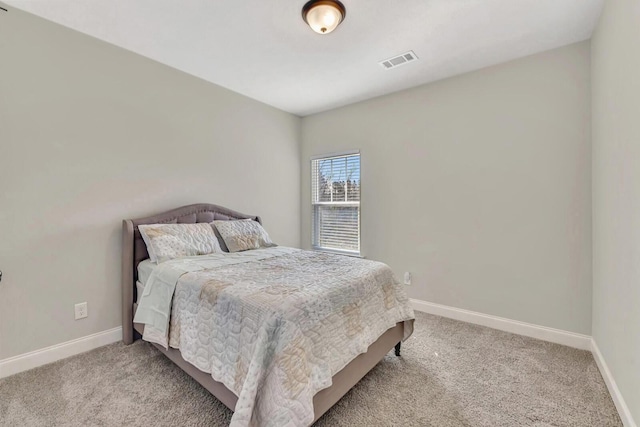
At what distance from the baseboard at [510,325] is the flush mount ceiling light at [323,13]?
110 inches

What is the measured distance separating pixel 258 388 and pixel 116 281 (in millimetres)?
1923

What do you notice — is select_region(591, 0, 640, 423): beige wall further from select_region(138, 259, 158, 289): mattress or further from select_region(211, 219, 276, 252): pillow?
select_region(138, 259, 158, 289): mattress

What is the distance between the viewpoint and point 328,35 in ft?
7.38

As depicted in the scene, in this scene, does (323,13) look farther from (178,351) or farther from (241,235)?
(178,351)

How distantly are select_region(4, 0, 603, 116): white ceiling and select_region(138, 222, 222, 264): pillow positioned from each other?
1.57 m

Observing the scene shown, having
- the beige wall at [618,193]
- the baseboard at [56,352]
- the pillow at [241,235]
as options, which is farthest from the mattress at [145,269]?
the beige wall at [618,193]

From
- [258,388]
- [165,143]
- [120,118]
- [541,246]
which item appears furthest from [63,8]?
[541,246]

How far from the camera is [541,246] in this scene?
248 centimetres

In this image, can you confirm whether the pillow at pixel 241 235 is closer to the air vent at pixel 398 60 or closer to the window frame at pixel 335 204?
the window frame at pixel 335 204

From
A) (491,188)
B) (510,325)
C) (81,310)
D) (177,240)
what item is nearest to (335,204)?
(491,188)

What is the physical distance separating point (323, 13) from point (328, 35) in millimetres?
398

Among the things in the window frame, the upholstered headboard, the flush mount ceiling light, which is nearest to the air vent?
the flush mount ceiling light

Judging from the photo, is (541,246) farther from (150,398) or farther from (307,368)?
(150,398)

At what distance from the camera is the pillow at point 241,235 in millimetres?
2787
